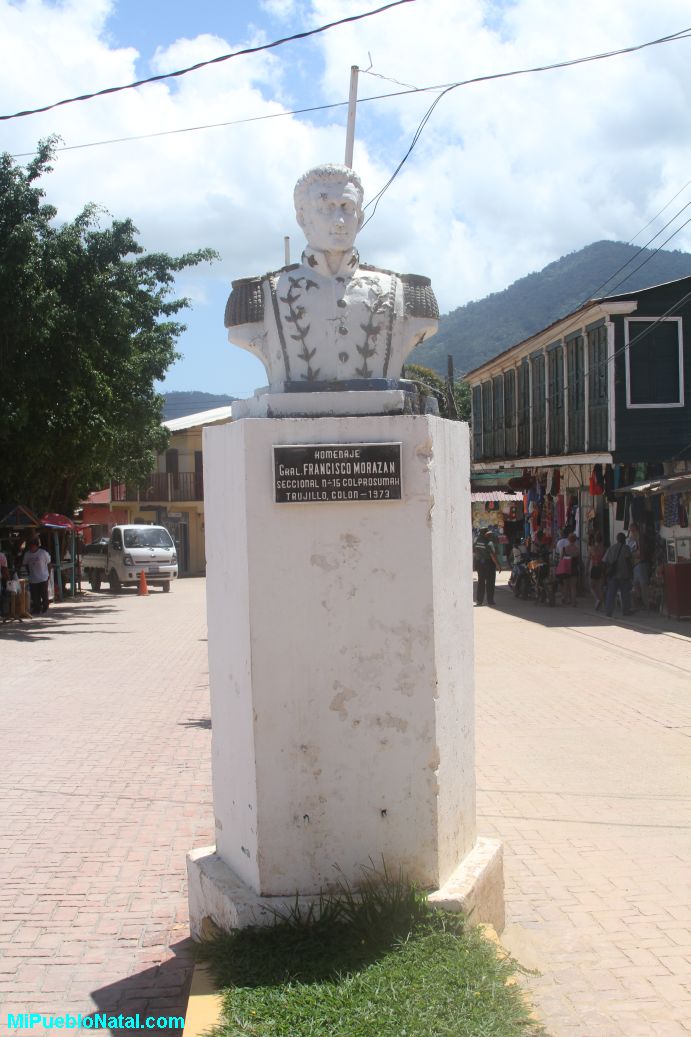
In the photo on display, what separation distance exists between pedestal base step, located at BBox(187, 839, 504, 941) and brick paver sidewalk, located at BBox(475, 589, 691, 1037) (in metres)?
0.29

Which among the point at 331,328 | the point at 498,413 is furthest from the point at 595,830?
the point at 498,413

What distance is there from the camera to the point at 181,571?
49875 millimetres

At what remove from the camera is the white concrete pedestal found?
14.4 ft

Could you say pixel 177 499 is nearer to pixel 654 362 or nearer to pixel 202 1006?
pixel 654 362

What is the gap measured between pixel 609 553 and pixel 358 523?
17.3m

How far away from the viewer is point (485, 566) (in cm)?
2481

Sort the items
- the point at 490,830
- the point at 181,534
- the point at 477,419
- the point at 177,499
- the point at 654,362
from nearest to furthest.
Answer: the point at 490,830
the point at 654,362
the point at 477,419
the point at 177,499
the point at 181,534

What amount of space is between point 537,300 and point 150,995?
566 ft

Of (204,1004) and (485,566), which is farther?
(485,566)

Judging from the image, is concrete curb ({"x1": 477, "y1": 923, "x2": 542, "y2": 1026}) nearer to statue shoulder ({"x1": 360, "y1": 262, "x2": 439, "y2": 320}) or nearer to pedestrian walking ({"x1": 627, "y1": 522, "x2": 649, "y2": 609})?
statue shoulder ({"x1": 360, "y1": 262, "x2": 439, "y2": 320})

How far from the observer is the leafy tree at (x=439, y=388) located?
5.06 metres

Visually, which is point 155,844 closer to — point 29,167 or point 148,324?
point 29,167

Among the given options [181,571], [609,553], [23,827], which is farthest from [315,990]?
[181,571]

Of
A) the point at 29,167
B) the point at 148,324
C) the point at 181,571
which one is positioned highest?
the point at 29,167
